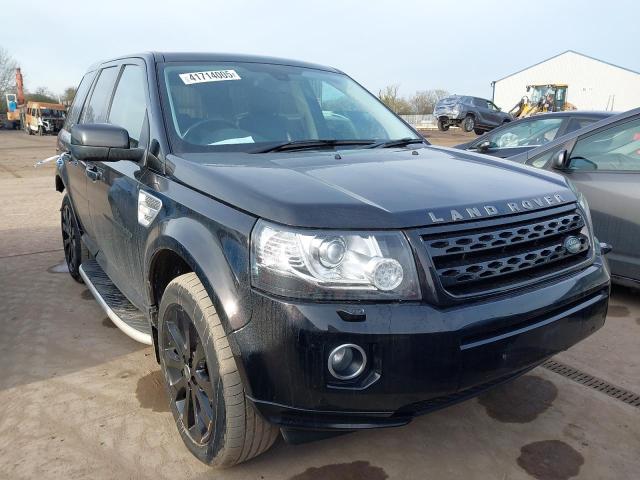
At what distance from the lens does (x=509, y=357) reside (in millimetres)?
1929

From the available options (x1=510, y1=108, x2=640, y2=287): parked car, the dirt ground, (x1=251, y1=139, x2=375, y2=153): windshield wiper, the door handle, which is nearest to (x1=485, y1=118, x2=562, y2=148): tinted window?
(x1=510, y1=108, x2=640, y2=287): parked car

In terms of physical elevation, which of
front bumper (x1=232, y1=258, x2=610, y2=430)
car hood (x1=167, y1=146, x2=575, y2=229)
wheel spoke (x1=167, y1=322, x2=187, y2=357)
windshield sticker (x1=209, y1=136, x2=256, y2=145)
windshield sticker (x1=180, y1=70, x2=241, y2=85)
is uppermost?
windshield sticker (x1=180, y1=70, x2=241, y2=85)

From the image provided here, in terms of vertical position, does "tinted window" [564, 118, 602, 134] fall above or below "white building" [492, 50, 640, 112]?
below

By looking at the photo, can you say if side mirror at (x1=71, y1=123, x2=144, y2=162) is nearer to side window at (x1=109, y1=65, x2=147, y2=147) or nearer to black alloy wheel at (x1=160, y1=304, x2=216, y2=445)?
side window at (x1=109, y1=65, x2=147, y2=147)

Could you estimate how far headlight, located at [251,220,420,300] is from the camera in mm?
1757

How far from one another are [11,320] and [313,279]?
10.1 feet

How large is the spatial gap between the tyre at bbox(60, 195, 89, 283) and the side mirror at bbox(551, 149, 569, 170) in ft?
12.3

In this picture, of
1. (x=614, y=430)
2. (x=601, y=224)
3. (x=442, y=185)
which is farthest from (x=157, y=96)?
(x=601, y=224)

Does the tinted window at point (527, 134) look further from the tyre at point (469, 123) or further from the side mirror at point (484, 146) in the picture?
the tyre at point (469, 123)

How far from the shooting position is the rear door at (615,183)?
3854mm

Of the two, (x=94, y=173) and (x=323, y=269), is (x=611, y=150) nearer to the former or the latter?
(x=323, y=269)

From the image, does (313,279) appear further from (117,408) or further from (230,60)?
(230,60)

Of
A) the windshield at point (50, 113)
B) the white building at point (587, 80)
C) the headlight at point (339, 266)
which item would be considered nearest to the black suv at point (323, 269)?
the headlight at point (339, 266)

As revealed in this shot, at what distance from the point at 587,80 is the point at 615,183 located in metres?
52.8
